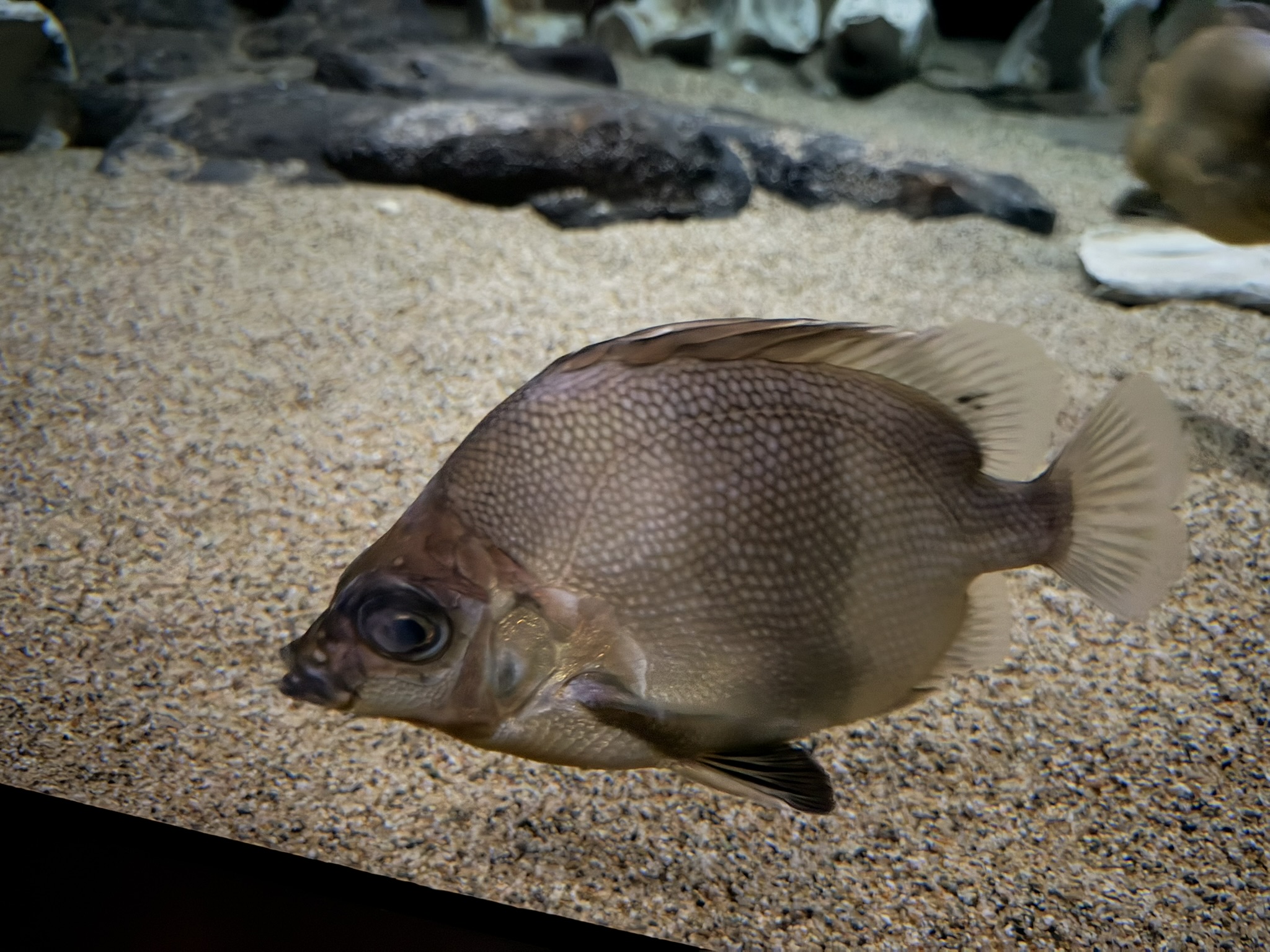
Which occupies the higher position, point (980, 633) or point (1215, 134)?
point (1215, 134)

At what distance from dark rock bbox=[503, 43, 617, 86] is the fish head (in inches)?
207

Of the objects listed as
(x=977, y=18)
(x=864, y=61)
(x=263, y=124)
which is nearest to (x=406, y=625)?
(x=263, y=124)

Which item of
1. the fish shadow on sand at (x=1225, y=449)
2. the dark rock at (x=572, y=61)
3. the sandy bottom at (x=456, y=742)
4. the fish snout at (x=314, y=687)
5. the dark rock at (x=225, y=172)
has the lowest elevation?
the sandy bottom at (x=456, y=742)

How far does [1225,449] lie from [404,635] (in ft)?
7.04

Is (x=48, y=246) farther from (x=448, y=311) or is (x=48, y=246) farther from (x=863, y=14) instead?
(x=863, y=14)

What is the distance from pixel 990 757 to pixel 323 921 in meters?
1.03

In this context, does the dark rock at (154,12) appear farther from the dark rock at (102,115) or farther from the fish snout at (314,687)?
the fish snout at (314,687)

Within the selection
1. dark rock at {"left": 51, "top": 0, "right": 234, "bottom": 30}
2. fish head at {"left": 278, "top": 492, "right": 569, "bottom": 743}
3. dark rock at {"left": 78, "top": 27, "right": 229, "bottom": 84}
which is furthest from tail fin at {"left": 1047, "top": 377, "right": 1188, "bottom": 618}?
dark rock at {"left": 51, "top": 0, "right": 234, "bottom": 30}

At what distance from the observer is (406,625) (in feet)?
3.17

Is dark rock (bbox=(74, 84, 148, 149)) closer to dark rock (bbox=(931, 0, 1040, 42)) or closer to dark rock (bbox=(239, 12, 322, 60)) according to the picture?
dark rock (bbox=(239, 12, 322, 60))

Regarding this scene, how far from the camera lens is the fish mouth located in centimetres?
100

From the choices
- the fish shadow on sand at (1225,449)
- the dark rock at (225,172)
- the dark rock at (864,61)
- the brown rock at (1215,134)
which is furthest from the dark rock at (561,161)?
the dark rock at (864,61)

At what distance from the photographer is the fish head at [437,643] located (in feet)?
3.16

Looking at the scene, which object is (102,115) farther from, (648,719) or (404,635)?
(648,719)
